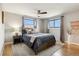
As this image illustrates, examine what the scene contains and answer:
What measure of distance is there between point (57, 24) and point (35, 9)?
0.45 metres

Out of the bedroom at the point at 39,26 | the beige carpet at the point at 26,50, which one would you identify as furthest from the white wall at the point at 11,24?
the beige carpet at the point at 26,50

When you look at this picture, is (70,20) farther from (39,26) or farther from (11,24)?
(11,24)

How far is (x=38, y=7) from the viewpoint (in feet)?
4.56

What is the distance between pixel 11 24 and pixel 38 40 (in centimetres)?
52

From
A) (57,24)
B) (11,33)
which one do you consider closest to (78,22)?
(57,24)

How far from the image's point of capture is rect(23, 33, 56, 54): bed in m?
1.50

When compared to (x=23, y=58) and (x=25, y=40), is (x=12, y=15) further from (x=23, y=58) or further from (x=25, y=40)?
(x=23, y=58)

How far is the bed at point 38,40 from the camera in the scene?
4.91 feet

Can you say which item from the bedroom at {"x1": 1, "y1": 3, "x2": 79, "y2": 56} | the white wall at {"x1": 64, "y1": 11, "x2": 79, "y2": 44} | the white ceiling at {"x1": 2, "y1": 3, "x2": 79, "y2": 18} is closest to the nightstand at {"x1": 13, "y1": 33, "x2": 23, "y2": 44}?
the bedroom at {"x1": 1, "y1": 3, "x2": 79, "y2": 56}

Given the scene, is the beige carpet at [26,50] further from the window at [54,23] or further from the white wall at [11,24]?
the window at [54,23]

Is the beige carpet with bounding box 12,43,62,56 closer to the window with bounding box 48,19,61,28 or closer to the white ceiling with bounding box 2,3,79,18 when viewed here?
the window with bounding box 48,19,61,28

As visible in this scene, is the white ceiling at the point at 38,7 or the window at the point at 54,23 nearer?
the white ceiling at the point at 38,7

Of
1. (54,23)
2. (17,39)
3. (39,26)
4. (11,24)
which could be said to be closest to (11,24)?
(11,24)

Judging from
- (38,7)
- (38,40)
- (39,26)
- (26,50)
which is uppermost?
(38,7)
